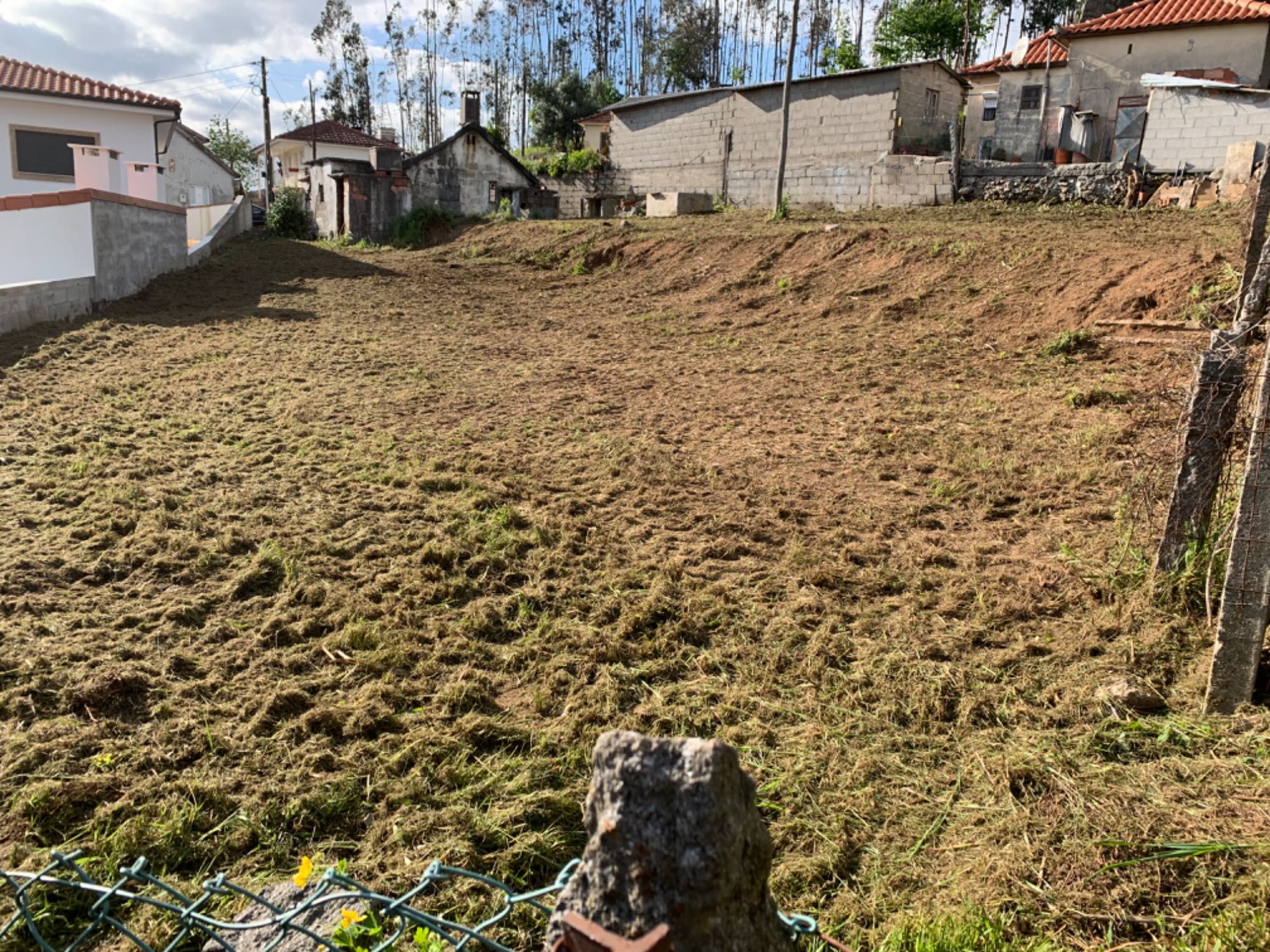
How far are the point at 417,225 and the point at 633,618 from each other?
1964 cm

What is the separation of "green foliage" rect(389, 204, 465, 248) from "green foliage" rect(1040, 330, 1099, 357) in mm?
16268

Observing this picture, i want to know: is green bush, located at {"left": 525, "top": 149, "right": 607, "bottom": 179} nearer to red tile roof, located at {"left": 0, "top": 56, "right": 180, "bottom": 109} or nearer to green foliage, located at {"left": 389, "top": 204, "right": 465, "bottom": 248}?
green foliage, located at {"left": 389, "top": 204, "right": 465, "bottom": 248}

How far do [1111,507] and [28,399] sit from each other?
7.73 metres

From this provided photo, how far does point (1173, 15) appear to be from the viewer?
18938mm

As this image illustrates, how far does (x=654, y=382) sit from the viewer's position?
8.08 m

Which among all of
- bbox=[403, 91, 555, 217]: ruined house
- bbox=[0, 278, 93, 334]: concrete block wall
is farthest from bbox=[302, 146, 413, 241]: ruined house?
bbox=[0, 278, 93, 334]: concrete block wall

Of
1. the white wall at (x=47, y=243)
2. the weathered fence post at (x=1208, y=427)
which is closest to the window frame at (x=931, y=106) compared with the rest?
the white wall at (x=47, y=243)

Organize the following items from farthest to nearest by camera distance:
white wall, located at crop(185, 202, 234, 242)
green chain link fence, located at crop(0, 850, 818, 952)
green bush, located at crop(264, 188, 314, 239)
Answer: green bush, located at crop(264, 188, 314, 239) → white wall, located at crop(185, 202, 234, 242) → green chain link fence, located at crop(0, 850, 818, 952)

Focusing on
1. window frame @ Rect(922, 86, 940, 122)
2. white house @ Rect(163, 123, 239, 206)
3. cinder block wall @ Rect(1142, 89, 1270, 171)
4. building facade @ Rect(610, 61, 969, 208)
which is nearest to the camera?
cinder block wall @ Rect(1142, 89, 1270, 171)

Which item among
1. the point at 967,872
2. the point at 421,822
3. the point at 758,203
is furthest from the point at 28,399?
the point at 758,203

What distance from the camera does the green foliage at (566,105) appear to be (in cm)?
3678

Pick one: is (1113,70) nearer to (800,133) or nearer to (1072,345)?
(800,133)

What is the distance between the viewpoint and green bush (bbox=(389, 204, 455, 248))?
832 inches

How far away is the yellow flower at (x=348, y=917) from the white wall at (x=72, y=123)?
59.0ft
